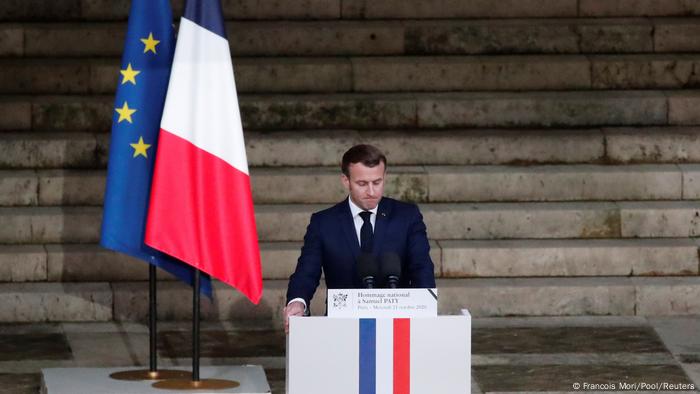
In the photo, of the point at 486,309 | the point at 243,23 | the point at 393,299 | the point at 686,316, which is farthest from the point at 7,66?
the point at 393,299

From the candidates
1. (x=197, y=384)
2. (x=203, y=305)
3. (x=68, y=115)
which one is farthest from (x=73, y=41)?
(x=197, y=384)

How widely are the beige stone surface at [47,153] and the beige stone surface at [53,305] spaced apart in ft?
5.58

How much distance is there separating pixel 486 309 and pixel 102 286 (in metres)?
2.90

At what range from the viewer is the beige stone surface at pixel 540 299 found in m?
12.3

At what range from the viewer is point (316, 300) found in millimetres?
12320

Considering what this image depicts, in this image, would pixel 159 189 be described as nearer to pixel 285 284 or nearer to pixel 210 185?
pixel 210 185

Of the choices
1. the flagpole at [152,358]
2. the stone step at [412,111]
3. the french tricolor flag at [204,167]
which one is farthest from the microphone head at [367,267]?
the stone step at [412,111]

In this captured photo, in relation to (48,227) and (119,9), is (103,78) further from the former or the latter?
(48,227)

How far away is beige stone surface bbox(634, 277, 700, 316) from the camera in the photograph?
40.5ft

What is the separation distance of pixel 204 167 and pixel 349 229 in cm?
124

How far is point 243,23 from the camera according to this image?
50.0 ft

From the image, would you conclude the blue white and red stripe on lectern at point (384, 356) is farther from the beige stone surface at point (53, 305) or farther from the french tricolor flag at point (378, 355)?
the beige stone surface at point (53, 305)

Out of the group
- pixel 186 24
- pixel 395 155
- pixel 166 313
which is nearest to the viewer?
pixel 186 24

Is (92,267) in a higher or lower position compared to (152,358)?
higher
